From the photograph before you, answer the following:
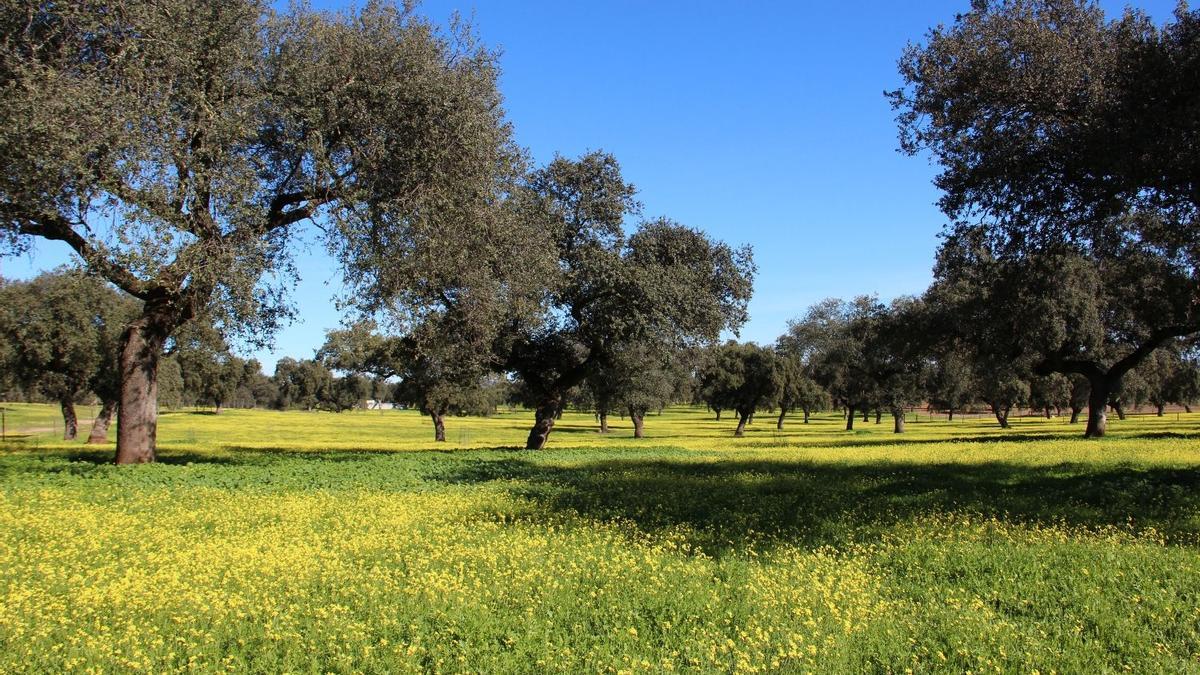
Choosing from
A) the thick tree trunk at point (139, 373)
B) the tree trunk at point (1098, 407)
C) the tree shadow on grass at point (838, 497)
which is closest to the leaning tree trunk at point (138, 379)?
the thick tree trunk at point (139, 373)

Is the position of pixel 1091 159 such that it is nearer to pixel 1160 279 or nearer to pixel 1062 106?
pixel 1062 106

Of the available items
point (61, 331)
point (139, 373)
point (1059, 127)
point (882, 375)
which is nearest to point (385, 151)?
point (139, 373)

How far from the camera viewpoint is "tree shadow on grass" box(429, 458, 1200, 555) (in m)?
12.8

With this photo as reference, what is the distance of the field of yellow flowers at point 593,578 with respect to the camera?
651 centimetres

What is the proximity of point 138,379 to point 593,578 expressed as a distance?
17379mm

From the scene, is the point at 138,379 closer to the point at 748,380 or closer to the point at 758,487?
the point at 758,487

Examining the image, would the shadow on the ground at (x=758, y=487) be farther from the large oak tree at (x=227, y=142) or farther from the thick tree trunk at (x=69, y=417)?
the thick tree trunk at (x=69, y=417)

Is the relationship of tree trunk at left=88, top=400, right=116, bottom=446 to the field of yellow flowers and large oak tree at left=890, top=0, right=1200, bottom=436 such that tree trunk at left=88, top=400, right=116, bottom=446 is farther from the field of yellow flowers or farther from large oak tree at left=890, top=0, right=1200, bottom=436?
large oak tree at left=890, top=0, right=1200, bottom=436

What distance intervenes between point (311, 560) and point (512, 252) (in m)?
16.0

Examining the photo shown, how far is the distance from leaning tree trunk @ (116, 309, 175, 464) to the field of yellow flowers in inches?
111

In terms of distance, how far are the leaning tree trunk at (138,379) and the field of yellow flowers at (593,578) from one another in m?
2.82

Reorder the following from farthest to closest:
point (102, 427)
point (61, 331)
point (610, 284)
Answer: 1. point (102, 427)
2. point (61, 331)
3. point (610, 284)

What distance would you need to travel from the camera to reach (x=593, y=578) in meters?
9.00

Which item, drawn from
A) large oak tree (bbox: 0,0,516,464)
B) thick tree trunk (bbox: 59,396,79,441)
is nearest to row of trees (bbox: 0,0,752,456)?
large oak tree (bbox: 0,0,516,464)
